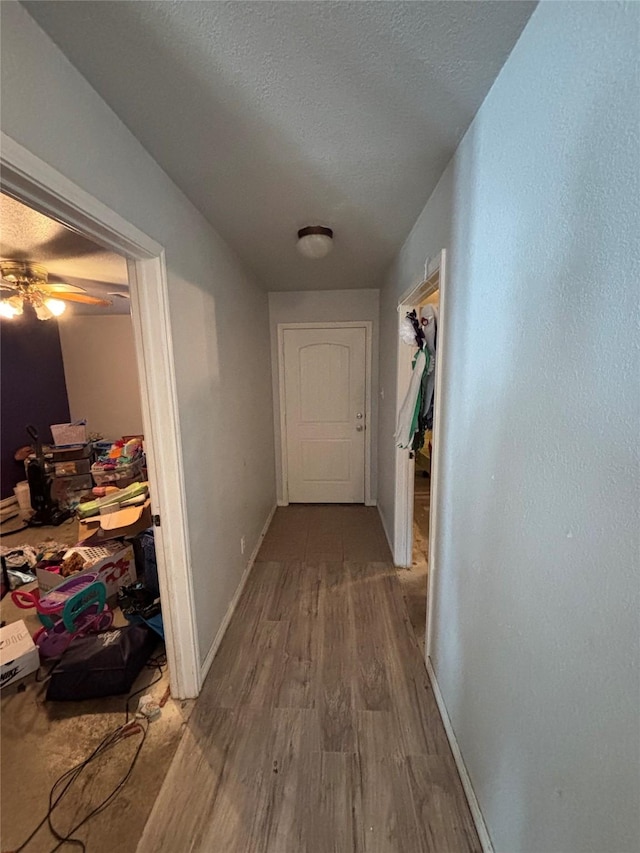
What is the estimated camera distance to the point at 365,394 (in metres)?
3.60

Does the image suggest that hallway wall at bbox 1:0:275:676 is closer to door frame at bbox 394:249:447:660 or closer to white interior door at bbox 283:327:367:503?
white interior door at bbox 283:327:367:503

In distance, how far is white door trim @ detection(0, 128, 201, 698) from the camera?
3.54 ft

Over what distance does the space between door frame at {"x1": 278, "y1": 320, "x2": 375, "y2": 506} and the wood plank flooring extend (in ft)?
5.08

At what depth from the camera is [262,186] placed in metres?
1.46

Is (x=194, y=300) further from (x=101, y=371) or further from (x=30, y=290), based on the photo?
(x=101, y=371)

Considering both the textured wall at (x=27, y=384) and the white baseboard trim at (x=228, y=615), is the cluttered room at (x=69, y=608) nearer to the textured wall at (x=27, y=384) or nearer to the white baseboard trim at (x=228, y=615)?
the textured wall at (x=27, y=384)

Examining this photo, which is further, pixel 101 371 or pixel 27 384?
pixel 101 371

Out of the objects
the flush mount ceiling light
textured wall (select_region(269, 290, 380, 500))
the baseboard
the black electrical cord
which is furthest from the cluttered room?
textured wall (select_region(269, 290, 380, 500))

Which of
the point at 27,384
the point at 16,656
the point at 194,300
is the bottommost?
the point at 16,656

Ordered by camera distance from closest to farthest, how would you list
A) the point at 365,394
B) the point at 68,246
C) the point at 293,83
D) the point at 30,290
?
the point at 293,83
the point at 68,246
the point at 30,290
the point at 365,394

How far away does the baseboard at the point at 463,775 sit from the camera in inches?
41.7

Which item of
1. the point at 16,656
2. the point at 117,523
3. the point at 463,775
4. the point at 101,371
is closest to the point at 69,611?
the point at 16,656

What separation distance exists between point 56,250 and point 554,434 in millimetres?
2728

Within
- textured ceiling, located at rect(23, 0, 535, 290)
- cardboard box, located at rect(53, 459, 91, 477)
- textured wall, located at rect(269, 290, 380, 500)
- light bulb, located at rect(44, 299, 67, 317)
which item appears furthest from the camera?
cardboard box, located at rect(53, 459, 91, 477)
